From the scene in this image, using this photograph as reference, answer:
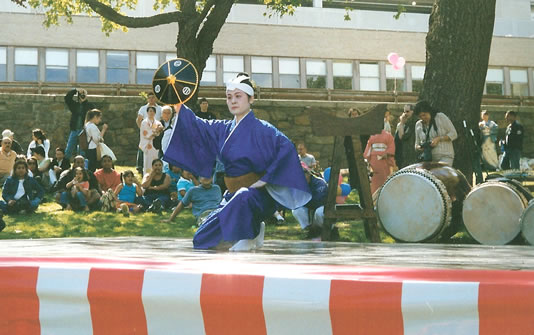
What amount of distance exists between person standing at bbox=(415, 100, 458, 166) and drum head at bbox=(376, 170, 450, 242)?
1.16 meters

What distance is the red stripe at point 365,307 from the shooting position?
1996mm

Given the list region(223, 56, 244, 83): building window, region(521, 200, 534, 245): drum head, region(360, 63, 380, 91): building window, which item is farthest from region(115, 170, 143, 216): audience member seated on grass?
region(360, 63, 380, 91): building window

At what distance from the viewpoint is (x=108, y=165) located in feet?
41.0

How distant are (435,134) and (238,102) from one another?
14.2ft

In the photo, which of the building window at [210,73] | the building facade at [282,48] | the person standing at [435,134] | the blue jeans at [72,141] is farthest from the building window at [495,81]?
the person standing at [435,134]

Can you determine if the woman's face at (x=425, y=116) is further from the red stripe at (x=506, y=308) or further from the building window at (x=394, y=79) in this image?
the building window at (x=394, y=79)

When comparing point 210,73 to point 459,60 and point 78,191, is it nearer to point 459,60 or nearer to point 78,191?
point 78,191

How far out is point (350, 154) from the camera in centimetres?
753

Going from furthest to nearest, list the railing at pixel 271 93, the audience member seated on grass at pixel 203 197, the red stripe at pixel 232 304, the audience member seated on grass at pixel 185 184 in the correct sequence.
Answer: the railing at pixel 271 93
the audience member seated on grass at pixel 185 184
the audience member seated on grass at pixel 203 197
the red stripe at pixel 232 304

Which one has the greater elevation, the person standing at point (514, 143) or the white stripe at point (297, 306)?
the person standing at point (514, 143)

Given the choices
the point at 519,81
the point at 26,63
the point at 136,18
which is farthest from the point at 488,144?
the point at 519,81

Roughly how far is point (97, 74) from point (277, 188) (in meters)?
23.5

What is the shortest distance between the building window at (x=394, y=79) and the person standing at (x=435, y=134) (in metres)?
22.0

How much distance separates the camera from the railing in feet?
75.2
